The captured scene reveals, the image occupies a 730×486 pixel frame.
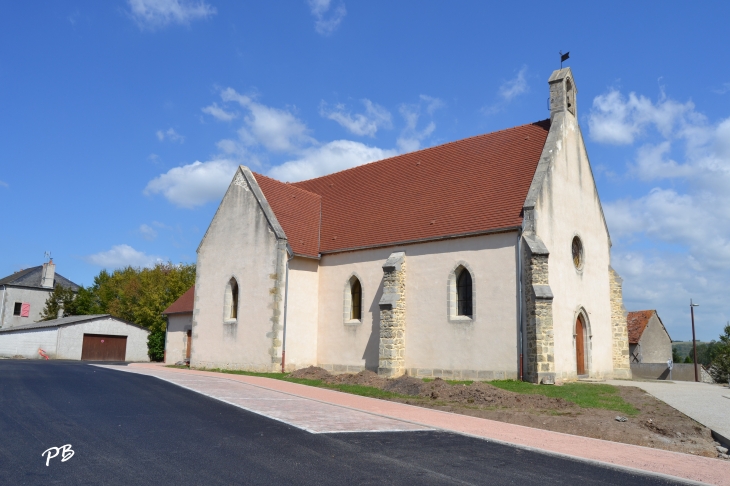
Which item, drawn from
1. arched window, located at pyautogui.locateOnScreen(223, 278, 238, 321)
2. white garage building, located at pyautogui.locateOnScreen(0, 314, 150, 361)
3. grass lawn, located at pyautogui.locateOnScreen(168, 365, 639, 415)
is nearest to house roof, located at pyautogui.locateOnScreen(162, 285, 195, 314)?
arched window, located at pyautogui.locateOnScreen(223, 278, 238, 321)

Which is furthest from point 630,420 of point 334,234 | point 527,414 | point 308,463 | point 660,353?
point 660,353

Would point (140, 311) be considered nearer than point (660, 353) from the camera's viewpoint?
No

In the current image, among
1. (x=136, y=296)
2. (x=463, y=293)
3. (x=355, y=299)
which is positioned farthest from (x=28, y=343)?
(x=463, y=293)

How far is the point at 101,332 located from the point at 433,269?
108 feet

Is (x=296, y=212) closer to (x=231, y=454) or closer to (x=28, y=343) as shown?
(x=231, y=454)

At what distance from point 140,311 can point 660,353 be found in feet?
138

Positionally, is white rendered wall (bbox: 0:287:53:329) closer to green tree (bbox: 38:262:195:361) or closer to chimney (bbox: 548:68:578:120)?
green tree (bbox: 38:262:195:361)

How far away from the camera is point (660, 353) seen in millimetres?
41562

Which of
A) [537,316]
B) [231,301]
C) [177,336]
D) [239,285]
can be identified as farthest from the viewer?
[177,336]

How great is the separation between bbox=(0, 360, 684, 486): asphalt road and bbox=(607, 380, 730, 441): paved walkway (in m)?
5.49

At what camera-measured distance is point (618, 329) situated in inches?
974

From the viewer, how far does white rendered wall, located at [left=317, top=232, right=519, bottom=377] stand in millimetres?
19906

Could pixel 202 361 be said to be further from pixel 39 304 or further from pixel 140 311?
pixel 39 304

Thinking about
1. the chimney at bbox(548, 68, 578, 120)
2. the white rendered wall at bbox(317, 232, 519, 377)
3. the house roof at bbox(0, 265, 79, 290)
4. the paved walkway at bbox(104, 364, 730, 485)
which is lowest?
the paved walkway at bbox(104, 364, 730, 485)
